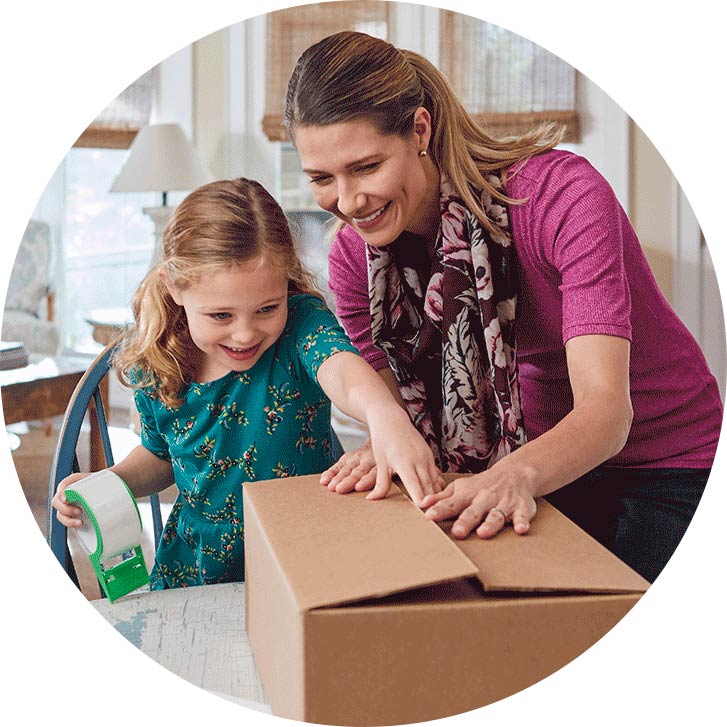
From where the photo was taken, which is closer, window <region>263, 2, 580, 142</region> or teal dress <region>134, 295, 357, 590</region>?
teal dress <region>134, 295, 357, 590</region>

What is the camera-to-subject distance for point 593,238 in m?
1.01

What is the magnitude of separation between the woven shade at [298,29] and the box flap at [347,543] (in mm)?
2942

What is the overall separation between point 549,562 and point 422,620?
0.40 ft

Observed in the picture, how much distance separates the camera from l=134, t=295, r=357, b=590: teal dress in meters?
1.16

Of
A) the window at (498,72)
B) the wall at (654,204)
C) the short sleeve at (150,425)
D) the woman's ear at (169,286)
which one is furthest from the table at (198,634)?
the window at (498,72)

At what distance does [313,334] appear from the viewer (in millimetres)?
1132

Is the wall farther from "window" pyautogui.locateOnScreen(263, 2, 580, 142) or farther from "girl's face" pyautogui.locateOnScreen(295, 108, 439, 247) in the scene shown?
"girl's face" pyautogui.locateOnScreen(295, 108, 439, 247)

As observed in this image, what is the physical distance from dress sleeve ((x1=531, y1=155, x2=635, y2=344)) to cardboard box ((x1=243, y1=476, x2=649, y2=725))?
1.09ft

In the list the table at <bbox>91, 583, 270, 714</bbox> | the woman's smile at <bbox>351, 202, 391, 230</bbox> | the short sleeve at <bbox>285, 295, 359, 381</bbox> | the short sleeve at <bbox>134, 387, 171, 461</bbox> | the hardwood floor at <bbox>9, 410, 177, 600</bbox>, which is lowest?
the hardwood floor at <bbox>9, 410, 177, 600</bbox>

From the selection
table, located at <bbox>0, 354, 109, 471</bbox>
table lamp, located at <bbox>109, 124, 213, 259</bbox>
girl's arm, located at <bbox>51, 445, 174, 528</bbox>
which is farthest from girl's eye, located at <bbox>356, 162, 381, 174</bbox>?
table lamp, located at <bbox>109, 124, 213, 259</bbox>

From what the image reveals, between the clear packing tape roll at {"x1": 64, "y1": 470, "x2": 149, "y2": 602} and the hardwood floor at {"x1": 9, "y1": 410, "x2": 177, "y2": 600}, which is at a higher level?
the clear packing tape roll at {"x1": 64, "y1": 470, "x2": 149, "y2": 602}

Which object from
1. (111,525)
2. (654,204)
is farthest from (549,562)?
(654,204)

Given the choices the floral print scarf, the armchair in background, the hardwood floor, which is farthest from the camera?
the armchair in background

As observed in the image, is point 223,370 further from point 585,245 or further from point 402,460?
point 585,245
